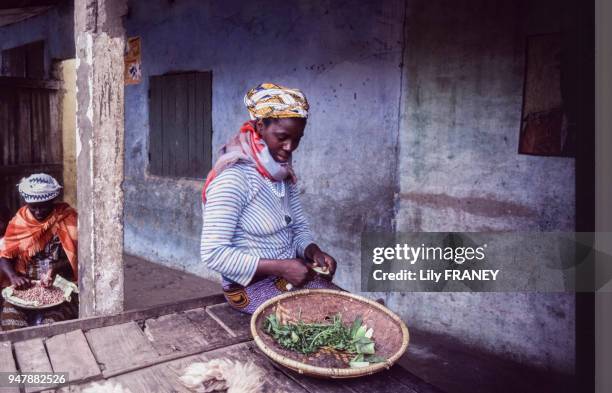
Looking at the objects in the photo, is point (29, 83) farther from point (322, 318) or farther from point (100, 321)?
point (322, 318)

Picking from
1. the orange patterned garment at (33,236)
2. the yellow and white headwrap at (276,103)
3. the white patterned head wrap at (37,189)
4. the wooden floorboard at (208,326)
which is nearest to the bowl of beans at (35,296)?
the orange patterned garment at (33,236)

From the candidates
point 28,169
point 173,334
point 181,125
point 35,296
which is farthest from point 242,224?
point 28,169

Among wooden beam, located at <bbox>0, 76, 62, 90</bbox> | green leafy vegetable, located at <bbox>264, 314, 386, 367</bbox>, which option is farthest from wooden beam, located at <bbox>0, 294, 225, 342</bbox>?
wooden beam, located at <bbox>0, 76, 62, 90</bbox>

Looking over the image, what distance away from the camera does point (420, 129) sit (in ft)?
14.2

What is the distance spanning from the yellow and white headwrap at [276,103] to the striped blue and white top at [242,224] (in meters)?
0.28

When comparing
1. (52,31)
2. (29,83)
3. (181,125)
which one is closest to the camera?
(29,83)

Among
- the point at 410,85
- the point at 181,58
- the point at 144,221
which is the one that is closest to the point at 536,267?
A: the point at 410,85

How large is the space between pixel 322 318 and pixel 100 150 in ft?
4.57

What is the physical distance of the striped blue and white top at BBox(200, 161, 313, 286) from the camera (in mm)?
2346

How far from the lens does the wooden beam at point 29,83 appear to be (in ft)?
19.0

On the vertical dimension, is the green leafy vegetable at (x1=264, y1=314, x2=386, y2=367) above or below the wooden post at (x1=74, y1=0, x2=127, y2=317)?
below

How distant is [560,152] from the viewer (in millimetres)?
3670

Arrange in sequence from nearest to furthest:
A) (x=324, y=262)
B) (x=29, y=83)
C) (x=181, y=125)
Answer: (x=324, y=262)
(x=29, y=83)
(x=181, y=125)

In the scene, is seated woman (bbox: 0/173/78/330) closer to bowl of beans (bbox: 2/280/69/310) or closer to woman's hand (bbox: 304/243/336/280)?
bowl of beans (bbox: 2/280/69/310)
